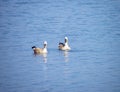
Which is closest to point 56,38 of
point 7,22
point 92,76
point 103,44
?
point 103,44

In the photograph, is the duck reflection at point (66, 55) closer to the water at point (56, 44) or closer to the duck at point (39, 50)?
the water at point (56, 44)

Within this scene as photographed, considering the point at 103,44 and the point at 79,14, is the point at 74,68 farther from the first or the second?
the point at 79,14

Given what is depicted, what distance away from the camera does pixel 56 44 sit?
3306cm

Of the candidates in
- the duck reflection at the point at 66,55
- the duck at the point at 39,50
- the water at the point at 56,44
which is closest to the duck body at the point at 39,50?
the duck at the point at 39,50

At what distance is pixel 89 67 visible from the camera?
2714 centimetres

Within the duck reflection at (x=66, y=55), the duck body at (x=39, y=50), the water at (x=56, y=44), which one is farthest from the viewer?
the duck body at (x=39, y=50)

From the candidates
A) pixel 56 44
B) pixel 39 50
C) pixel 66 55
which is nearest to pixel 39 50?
pixel 39 50

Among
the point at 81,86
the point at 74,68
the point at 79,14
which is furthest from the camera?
the point at 79,14

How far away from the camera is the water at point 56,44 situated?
2455 cm

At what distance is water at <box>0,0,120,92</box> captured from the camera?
80.5ft

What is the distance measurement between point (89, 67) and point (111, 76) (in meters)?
1.87

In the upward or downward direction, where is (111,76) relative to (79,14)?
downward

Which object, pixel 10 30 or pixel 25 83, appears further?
pixel 10 30

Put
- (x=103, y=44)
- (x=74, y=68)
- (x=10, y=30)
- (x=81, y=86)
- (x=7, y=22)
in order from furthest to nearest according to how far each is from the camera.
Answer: (x=7, y=22), (x=10, y=30), (x=103, y=44), (x=74, y=68), (x=81, y=86)
